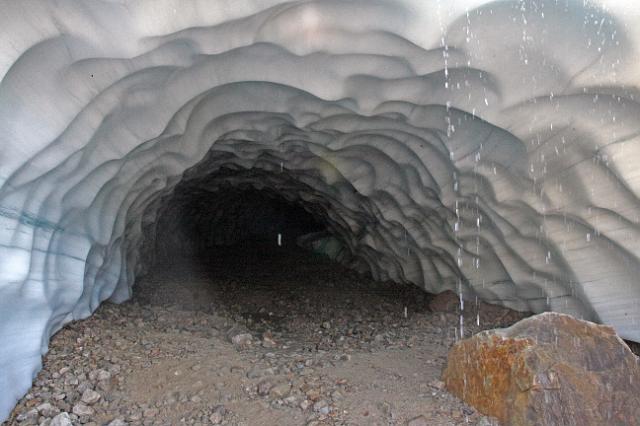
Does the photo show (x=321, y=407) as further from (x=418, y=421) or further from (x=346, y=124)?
(x=346, y=124)

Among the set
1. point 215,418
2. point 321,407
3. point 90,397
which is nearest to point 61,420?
point 90,397

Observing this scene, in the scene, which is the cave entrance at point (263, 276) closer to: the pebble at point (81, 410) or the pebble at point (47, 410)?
the pebble at point (81, 410)

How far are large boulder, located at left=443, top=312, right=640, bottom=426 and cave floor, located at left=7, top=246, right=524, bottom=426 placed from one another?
194 millimetres

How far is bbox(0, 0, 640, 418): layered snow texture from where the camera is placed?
3.18 metres

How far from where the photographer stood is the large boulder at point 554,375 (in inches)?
115

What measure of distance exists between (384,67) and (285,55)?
715 millimetres

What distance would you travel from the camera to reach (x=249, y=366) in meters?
3.92

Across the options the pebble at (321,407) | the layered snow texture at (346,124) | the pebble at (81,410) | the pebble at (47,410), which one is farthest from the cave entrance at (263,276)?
the pebble at (47,410)

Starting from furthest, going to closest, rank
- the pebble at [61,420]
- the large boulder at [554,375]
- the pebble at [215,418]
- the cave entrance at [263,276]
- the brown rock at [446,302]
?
the cave entrance at [263,276], the brown rock at [446,302], the pebble at [215,418], the pebble at [61,420], the large boulder at [554,375]

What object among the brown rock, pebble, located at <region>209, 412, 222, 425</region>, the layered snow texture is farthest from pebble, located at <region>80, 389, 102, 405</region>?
the brown rock

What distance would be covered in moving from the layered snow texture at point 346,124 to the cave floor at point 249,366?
286mm

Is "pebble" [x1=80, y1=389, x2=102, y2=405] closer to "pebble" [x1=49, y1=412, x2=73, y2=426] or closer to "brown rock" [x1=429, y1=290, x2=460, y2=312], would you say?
"pebble" [x1=49, y1=412, x2=73, y2=426]

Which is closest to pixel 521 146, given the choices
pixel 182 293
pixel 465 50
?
pixel 465 50

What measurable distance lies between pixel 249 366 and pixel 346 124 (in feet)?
7.50
